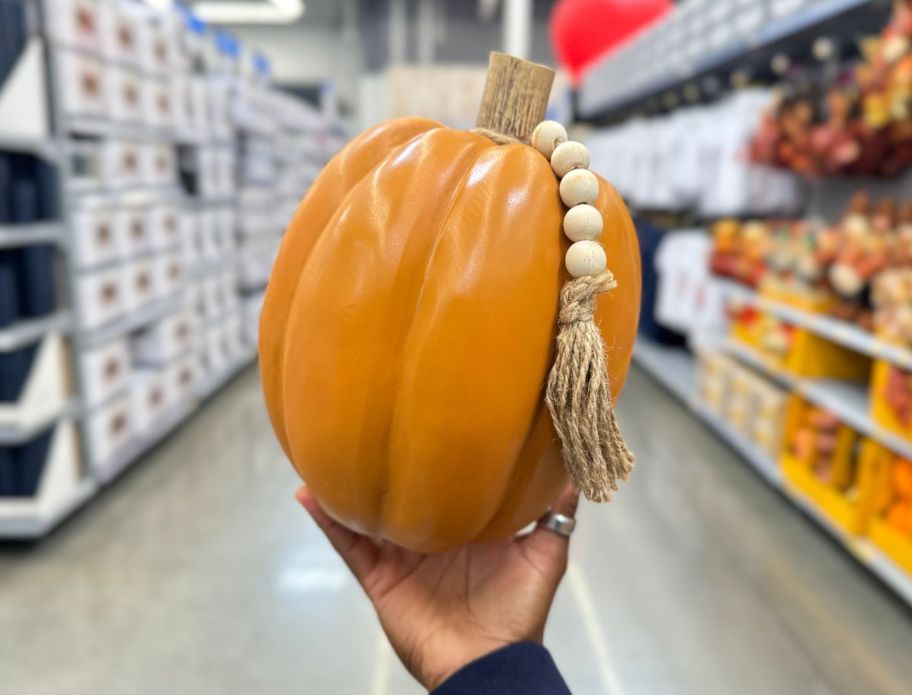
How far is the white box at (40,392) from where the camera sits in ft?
8.45

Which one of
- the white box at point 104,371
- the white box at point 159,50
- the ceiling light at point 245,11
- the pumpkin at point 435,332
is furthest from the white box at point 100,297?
the ceiling light at point 245,11

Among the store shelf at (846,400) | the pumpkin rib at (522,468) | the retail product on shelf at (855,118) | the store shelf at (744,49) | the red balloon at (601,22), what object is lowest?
the store shelf at (846,400)

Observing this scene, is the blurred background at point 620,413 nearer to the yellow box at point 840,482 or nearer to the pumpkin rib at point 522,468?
the yellow box at point 840,482

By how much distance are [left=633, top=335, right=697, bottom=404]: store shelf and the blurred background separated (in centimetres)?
12

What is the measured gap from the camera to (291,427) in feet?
2.68

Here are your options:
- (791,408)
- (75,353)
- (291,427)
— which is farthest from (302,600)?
(791,408)

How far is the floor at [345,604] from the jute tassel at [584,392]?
1570 mm

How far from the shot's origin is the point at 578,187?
744 mm

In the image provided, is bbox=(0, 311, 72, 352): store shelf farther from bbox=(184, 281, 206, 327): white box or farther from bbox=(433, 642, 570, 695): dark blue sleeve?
bbox=(433, 642, 570, 695): dark blue sleeve

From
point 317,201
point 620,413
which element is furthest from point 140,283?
point 317,201

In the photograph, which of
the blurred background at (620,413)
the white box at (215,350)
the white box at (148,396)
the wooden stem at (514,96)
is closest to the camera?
the wooden stem at (514,96)

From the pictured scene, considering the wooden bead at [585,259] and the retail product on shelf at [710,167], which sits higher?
the retail product on shelf at [710,167]

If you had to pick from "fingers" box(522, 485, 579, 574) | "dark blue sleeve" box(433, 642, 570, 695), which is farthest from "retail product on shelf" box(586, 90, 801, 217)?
"dark blue sleeve" box(433, 642, 570, 695)

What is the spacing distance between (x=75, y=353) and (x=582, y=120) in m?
6.69
